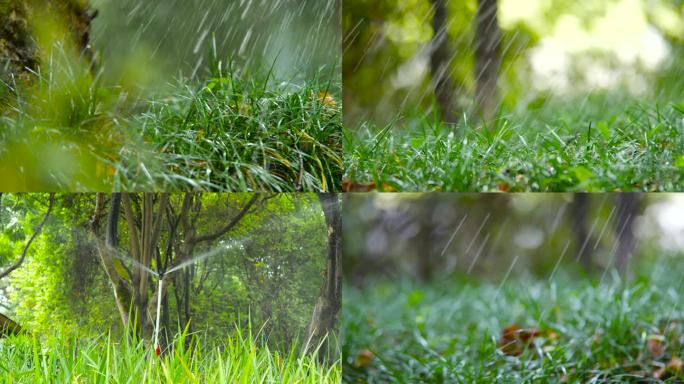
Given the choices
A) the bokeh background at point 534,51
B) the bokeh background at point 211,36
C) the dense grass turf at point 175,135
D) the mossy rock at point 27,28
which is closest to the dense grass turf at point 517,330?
the dense grass turf at point 175,135

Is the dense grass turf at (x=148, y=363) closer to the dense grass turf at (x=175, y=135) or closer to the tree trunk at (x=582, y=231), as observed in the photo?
the dense grass turf at (x=175, y=135)

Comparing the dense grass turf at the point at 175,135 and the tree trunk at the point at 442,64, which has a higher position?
the tree trunk at the point at 442,64

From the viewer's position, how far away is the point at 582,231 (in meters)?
2.21

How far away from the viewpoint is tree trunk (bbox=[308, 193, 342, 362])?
2012 mm

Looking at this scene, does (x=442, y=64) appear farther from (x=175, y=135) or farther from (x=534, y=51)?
(x=175, y=135)

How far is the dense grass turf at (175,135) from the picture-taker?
74.4 inches

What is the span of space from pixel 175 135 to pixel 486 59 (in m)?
1.07

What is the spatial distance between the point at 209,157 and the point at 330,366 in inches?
30.4

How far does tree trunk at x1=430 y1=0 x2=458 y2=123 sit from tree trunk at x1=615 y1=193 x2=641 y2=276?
689 millimetres

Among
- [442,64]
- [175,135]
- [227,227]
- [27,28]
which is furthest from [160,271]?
[442,64]

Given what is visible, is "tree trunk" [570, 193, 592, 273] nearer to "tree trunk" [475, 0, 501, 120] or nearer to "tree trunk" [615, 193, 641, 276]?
"tree trunk" [615, 193, 641, 276]

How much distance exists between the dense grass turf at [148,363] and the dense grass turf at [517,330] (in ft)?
0.63

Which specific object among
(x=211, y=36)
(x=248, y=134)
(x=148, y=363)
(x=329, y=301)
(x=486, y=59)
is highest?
(x=486, y=59)

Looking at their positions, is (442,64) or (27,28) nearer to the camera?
(27,28)
